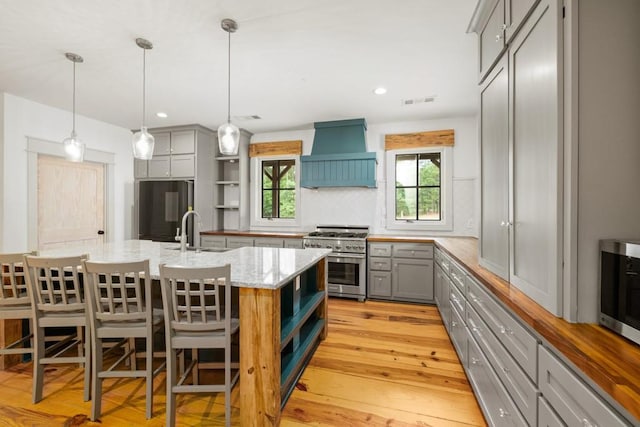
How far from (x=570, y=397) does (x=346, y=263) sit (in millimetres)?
3088

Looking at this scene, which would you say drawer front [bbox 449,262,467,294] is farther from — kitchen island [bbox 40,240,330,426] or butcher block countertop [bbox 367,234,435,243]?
kitchen island [bbox 40,240,330,426]

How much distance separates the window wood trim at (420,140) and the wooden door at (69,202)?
4615 mm

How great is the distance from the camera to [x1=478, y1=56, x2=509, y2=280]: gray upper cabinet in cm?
161

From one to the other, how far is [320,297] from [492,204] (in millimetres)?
1590

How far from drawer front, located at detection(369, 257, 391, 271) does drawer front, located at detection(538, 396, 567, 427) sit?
2.79 m

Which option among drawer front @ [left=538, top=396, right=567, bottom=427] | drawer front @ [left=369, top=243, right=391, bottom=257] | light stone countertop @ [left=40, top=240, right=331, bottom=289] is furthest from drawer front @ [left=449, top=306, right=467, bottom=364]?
drawer front @ [left=369, top=243, right=391, bottom=257]

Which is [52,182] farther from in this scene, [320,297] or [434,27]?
[434,27]

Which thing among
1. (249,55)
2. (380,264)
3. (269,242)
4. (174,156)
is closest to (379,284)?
(380,264)

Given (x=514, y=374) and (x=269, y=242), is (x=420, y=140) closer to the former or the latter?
(x=269, y=242)

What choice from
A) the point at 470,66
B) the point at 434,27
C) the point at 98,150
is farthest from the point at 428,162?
the point at 98,150

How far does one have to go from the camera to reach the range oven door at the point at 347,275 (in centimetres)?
387

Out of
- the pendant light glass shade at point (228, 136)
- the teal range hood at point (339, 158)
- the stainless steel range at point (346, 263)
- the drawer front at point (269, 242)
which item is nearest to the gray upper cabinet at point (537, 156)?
the pendant light glass shade at point (228, 136)

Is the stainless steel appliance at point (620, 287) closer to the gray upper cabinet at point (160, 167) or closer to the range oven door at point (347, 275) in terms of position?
the range oven door at point (347, 275)

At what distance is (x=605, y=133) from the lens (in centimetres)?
105
